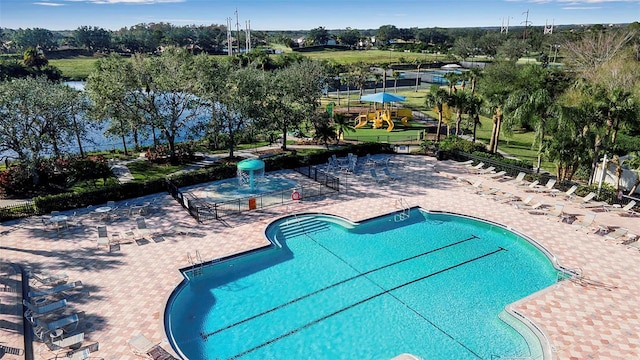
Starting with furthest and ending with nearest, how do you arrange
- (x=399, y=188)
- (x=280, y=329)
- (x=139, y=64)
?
(x=139, y=64) < (x=399, y=188) < (x=280, y=329)

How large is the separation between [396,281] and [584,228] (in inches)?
384

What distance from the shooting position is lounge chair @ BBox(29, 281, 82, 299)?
1371 cm

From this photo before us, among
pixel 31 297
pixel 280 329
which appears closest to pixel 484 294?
pixel 280 329

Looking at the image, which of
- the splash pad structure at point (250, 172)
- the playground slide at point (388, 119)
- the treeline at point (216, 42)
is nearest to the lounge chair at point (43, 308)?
the splash pad structure at point (250, 172)

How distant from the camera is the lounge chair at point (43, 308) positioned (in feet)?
42.4

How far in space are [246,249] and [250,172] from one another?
703 centimetres

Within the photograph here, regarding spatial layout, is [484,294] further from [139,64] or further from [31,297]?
[139,64]

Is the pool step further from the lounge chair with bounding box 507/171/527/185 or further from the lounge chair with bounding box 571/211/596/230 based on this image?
the lounge chair with bounding box 507/171/527/185

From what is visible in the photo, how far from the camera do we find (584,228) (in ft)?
63.8

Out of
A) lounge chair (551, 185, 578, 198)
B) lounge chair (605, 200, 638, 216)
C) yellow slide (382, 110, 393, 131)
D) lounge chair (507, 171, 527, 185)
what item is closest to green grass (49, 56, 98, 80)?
yellow slide (382, 110, 393, 131)

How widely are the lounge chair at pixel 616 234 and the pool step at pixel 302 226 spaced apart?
1219cm

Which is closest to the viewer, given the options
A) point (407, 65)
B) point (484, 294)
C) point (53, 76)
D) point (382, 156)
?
point (484, 294)

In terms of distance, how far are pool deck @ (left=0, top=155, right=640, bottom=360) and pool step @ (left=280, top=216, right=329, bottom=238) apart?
0.82 meters

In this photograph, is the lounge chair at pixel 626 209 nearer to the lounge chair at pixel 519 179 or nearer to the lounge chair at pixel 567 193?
the lounge chair at pixel 567 193
